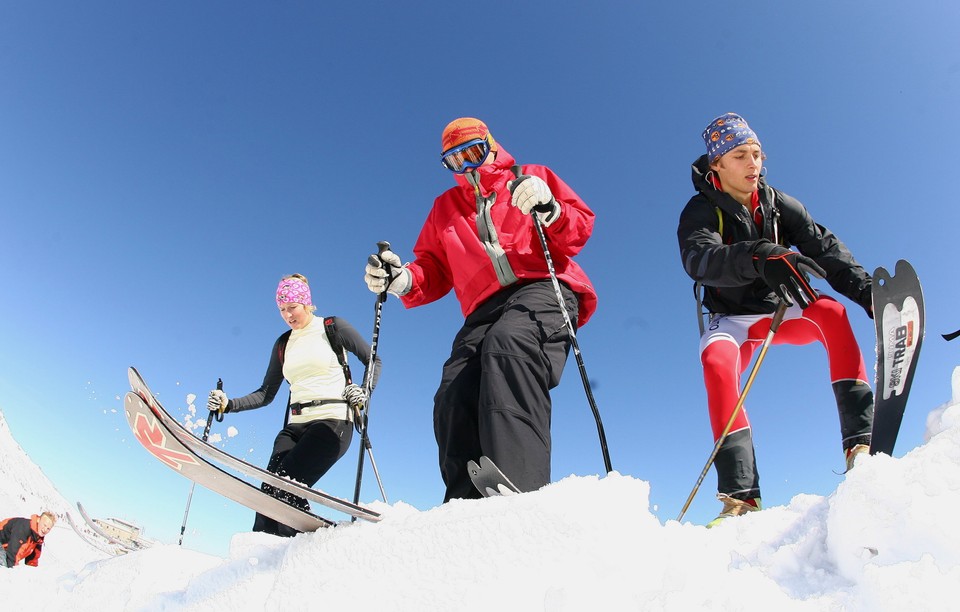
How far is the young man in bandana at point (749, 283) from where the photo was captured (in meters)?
2.63

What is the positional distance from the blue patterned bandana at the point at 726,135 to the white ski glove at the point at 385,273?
214 centimetres

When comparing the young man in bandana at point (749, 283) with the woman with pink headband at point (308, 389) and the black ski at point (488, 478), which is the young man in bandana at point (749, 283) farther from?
the woman with pink headband at point (308, 389)

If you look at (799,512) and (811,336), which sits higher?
(811,336)

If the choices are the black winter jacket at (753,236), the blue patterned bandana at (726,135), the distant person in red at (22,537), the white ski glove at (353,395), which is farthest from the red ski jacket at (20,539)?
the blue patterned bandana at (726,135)

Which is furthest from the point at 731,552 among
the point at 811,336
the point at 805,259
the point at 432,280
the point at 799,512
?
the point at 432,280

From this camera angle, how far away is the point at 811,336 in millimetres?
3119

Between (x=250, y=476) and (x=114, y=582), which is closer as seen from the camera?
(x=250, y=476)

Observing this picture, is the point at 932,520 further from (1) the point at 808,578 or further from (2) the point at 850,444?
(2) the point at 850,444

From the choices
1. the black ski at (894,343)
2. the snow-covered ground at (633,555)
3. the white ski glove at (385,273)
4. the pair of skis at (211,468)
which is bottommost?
the snow-covered ground at (633,555)

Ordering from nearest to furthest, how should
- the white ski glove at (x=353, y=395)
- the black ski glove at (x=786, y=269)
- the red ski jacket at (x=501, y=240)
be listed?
1. the black ski glove at (x=786, y=269)
2. the red ski jacket at (x=501, y=240)
3. the white ski glove at (x=353, y=395)

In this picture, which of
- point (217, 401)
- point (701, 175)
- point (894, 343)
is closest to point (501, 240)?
point (701, 175)

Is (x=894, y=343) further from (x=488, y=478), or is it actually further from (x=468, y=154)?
(x=468, y=154)

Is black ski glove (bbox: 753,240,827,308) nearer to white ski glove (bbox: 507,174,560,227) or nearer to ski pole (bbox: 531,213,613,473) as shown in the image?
ski pole (bbox: 531,213,613,473)

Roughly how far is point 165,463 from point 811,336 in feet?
10.8
